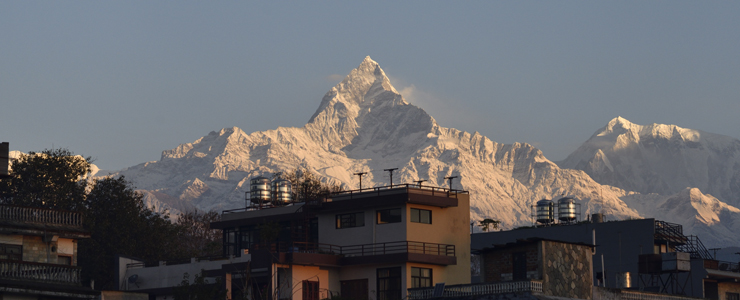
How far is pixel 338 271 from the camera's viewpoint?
72.1m

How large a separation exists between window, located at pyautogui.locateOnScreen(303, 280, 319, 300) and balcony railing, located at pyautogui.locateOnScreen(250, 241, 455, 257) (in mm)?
2403

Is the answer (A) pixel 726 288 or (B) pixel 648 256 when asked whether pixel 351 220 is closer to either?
(B) pixel 648 256

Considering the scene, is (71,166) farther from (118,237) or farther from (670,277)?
(670,277)

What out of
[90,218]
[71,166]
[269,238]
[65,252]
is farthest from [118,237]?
[65,252]

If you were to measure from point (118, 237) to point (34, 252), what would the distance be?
147ft

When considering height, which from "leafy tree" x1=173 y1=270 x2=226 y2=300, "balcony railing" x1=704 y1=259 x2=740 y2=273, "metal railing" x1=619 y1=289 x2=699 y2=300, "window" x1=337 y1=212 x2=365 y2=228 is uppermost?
"window" x1=337 y1=212 x2=365 y2=228

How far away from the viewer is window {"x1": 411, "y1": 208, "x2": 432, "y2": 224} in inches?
2840

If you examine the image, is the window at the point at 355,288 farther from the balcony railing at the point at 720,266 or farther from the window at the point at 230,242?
the balcony railing at the point at 720,266

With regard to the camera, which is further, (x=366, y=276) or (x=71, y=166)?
(x=71, y=166)

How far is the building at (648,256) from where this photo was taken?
77.4m

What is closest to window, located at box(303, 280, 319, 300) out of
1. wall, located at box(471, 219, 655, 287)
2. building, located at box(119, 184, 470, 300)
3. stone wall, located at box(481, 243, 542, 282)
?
building, located at box(119, 184, 470, 300)

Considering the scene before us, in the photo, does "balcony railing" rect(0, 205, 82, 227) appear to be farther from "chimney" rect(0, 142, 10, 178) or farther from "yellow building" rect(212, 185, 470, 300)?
"yellow building" rect(212, 185, 470, 300)

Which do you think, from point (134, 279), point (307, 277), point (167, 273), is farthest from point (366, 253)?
point (134, 279)

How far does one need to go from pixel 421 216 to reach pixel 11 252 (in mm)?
28787
